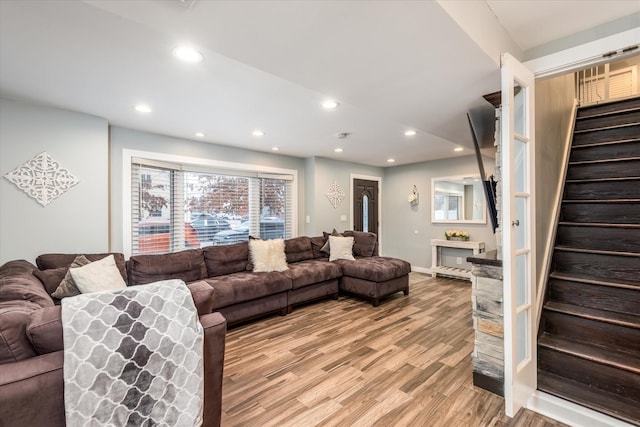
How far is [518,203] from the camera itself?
1.89m

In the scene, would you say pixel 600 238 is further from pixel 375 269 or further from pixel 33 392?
pixel 33 392

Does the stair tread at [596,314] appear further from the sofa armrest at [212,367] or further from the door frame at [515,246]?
the sofa armrest at [212,367]

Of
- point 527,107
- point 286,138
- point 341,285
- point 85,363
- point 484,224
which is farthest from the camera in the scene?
point 484,224

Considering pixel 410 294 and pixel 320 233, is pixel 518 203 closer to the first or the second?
pixel 410 294

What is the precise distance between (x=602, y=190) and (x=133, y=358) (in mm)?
3815

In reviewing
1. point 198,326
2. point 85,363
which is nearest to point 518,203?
point 198,326

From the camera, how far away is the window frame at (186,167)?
3.55 m

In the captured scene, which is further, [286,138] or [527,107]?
[286,138]

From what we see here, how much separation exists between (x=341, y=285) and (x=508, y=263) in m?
3.00

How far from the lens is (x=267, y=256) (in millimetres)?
3977

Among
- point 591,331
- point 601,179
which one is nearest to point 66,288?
point 591,331

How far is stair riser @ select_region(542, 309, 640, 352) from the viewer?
1935 mm

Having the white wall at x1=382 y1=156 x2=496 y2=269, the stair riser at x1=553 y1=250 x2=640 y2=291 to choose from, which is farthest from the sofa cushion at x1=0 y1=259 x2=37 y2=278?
the white wall at x1=382 y1=156 x2=496 y2=269

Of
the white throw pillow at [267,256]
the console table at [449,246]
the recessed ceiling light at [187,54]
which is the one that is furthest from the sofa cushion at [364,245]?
the recessed ceiling light at [187,54]
